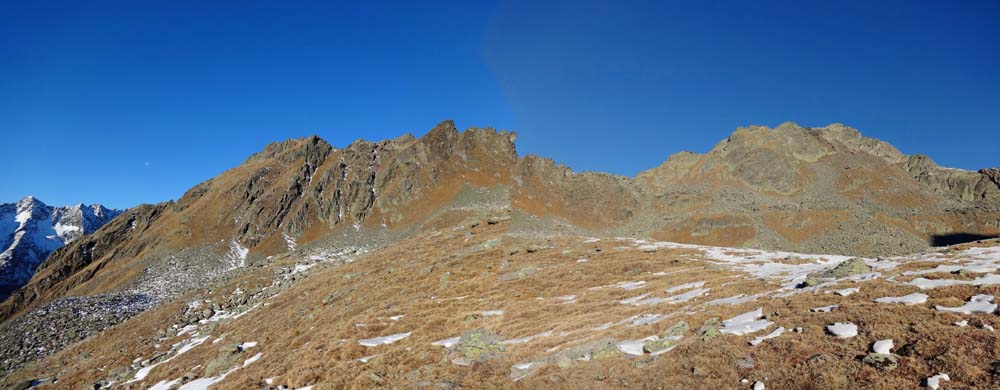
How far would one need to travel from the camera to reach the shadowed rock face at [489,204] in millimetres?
99938

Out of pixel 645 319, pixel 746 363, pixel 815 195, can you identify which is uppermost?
pixel 815 195

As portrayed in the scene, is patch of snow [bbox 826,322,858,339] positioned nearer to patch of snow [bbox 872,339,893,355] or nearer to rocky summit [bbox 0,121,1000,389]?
rocky summit [bbox 0,121,1000,389]

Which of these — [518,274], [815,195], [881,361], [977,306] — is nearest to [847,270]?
[977,306]

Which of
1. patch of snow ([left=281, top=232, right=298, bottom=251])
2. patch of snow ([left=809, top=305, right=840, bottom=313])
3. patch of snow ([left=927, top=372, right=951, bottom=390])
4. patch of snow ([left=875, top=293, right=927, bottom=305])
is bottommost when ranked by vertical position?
patch of snow ([left=927, top=372, right=951, bottom=390])

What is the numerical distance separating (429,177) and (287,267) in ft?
175

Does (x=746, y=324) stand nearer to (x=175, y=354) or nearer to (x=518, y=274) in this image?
(x=518, y=274)

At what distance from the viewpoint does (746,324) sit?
15656 millimetres

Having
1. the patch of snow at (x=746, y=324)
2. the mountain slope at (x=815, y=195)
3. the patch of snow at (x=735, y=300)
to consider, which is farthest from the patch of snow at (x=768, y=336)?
the mountain slope at (x=815, y=195)

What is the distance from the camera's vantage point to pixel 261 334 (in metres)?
30.8

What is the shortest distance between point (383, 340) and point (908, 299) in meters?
22.8

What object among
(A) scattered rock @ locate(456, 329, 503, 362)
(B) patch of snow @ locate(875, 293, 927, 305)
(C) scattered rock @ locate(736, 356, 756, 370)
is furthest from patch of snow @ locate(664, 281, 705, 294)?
(C) scattered rock @ locate(736, 356, 756, 370)

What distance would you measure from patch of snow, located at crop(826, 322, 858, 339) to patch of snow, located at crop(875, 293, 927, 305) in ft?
10.8

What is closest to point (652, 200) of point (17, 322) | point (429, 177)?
point (429, 177)

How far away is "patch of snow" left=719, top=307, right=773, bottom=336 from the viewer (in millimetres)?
14945
